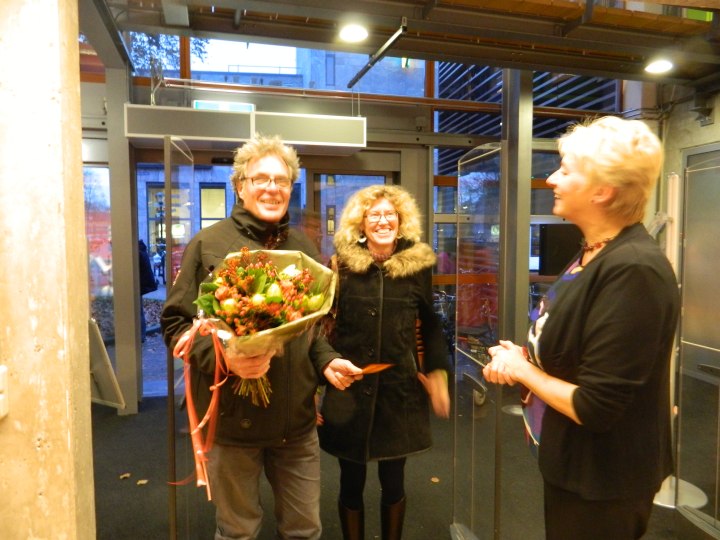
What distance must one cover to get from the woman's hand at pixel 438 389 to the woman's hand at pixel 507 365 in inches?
23.0

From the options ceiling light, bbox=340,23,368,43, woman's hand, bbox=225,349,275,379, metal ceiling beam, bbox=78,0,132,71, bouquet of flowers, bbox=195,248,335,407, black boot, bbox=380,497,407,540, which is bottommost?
→ black boot, bbox=380,497,407,540

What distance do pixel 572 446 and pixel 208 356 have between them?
98cm

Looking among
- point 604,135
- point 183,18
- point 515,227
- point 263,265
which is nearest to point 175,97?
point 183,18

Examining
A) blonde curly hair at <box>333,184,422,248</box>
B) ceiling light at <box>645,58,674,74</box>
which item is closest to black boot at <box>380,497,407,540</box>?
blonde curly hair at <box>333,184,422,248</box>

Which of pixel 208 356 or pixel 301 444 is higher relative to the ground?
pixel 208 356

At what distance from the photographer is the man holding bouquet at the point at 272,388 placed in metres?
1.57

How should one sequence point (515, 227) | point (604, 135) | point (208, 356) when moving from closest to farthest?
1. point (604, 135)
2. point (208, 356)
3. point (515, 227)

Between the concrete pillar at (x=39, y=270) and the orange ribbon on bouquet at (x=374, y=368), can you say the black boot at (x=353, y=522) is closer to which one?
the orange ribbon on bouquet at (x=374, y=368)

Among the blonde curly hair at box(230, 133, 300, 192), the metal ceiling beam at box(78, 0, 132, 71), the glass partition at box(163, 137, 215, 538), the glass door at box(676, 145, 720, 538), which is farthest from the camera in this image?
the metal ceiling beam at box(78, 0, 132, 71)

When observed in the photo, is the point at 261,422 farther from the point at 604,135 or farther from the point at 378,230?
the point at 604,135

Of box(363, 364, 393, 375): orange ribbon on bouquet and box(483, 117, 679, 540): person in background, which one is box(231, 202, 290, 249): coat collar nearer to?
box(363, 364, 393, 375): orange ribbon on bouquet

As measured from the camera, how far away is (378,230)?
6.26ft

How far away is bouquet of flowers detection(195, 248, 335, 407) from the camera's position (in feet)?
4.07

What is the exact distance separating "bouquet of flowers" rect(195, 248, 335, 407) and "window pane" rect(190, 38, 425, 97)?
12.4ft
